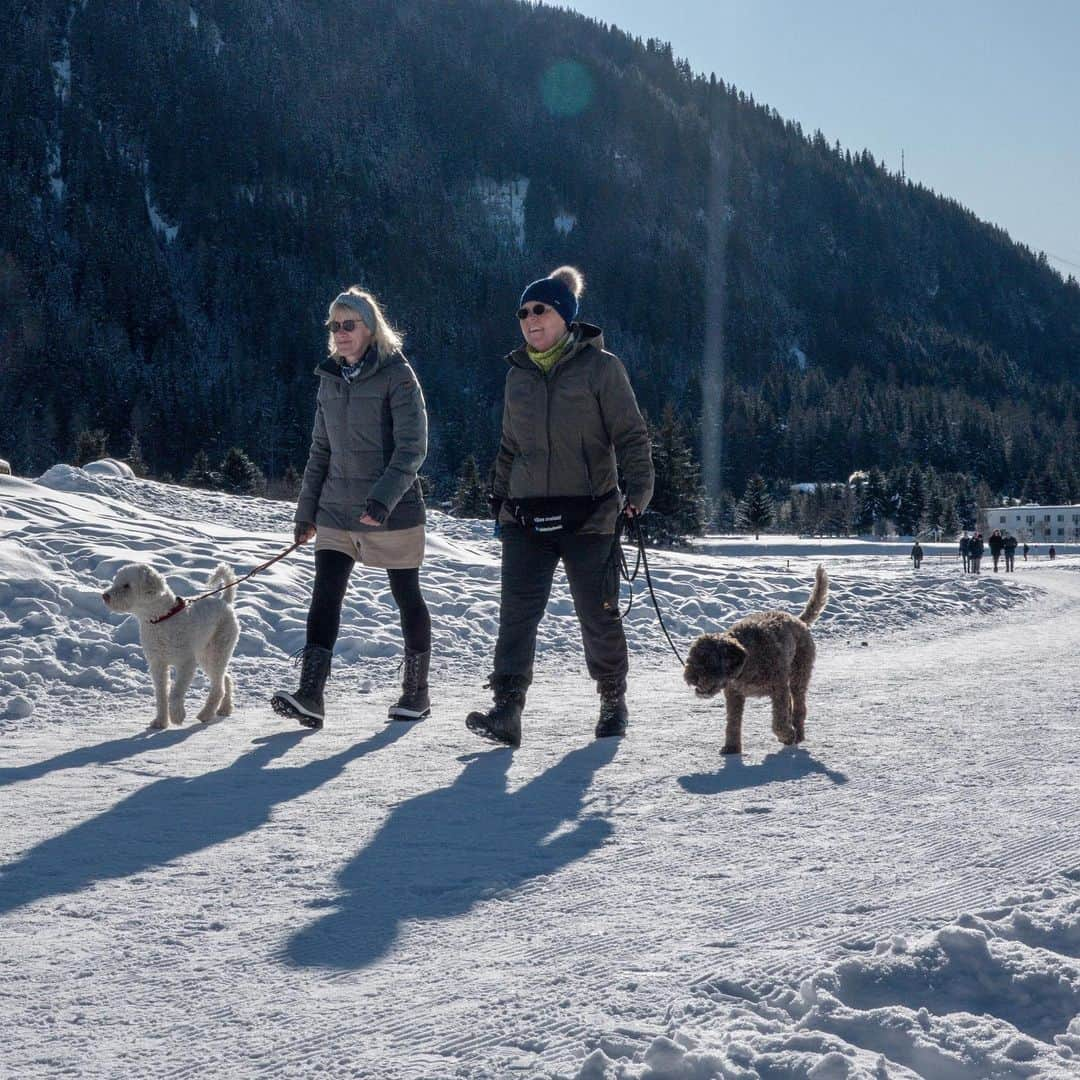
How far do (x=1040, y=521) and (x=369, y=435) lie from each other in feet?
390

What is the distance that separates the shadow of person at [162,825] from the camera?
2.63 meters

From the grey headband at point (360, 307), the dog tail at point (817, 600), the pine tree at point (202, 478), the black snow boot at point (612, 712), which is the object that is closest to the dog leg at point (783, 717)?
the black snow boot at point (612, 712)

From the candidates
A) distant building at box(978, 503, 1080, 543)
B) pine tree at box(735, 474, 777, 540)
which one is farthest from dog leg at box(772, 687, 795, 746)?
distant building at box(978, 503, 1080, 543)

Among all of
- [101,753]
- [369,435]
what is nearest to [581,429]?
[369,435]

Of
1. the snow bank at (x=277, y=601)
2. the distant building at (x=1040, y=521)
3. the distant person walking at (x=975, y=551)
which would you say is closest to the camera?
the snow bank at (x=277, y=601)

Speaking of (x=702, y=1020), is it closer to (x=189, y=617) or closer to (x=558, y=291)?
(x=558, y=291)

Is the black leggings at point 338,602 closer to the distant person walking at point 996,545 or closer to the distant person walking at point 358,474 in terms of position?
the distant person walking at point 358,474

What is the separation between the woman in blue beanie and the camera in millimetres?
4527

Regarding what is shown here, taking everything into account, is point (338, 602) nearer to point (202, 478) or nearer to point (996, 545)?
point (996, 545)

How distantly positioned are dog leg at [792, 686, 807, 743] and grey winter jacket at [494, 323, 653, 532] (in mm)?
1160

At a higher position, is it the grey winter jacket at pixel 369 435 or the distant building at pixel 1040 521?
the distant building at pixel 1040 521

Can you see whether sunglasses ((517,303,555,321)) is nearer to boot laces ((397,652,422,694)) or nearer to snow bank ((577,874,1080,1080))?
boot laces ((397,652,422,694))

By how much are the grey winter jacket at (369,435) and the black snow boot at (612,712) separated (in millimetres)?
1305

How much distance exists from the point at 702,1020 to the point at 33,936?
4.90ft
